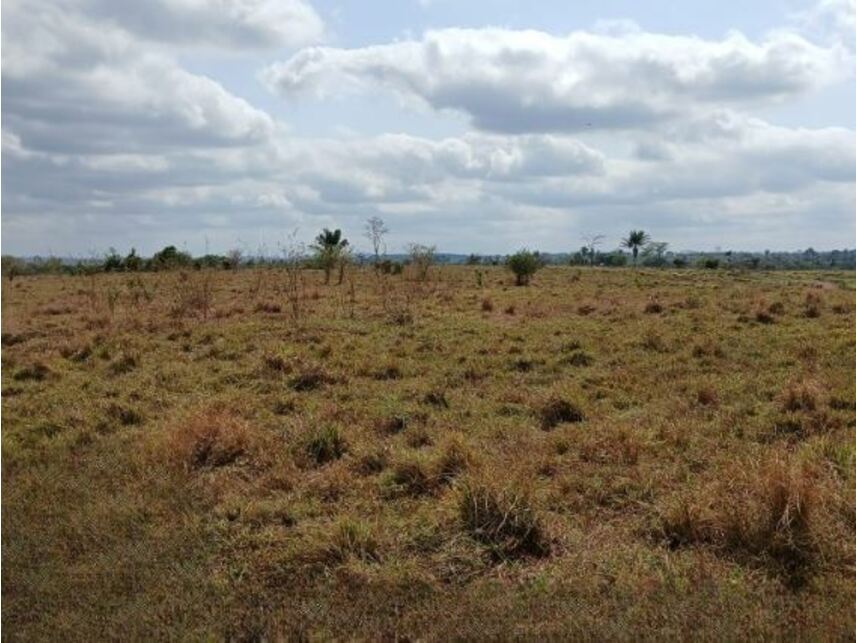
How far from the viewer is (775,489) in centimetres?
505

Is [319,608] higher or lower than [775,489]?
lower

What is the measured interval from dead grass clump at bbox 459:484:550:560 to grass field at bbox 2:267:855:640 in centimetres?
1

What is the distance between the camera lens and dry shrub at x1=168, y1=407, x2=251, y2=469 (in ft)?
23.5

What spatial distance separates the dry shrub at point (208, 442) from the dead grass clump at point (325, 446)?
59 centimetres

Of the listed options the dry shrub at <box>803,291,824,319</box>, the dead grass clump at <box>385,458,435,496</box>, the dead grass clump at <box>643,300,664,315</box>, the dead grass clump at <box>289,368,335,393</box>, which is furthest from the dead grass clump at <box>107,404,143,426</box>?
the dry shrub at <box>803,291,824,319</box>

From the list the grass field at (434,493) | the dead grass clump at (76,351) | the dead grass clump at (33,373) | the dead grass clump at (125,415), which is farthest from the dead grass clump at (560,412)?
the dead grass clump at (76,351)

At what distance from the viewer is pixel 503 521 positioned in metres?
5.18

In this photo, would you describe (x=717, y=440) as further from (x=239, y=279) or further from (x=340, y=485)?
(x=239, y=279)

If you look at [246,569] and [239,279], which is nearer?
[246,569]

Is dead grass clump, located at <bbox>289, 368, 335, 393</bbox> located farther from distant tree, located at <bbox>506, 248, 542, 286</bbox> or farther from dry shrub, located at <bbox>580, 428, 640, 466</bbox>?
distant tree, located at <bbox>506, 248, 542, 286</bbox>

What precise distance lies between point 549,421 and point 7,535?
5153mm

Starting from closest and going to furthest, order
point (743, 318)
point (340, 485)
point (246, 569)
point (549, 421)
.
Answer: point (246, 569)
point (340, 485)
point (549, 421)
point (743, 318)

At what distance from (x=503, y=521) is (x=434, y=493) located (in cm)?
109

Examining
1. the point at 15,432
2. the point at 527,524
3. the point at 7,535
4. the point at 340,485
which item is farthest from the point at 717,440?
the point at 15,432
